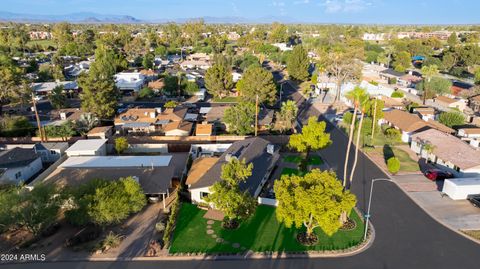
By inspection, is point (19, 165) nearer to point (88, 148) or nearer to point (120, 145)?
point (88, 148)

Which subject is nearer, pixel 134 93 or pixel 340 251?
pixel 340 251

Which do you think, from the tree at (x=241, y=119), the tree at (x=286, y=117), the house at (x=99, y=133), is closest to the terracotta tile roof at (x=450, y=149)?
the tree at (x=286, y=117)

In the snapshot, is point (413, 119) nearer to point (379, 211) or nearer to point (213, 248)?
point (379, 211)

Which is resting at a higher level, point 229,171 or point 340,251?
point 229,171

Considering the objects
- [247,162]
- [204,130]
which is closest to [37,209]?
[247,162]

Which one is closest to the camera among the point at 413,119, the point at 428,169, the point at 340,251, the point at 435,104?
the point at 340,251

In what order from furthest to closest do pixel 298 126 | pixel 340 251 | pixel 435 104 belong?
1. pixel 435 104
2. pixel 298 126
3. pixel 340 251

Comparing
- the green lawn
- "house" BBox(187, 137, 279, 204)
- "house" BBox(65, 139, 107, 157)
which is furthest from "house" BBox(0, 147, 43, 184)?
the green lawn

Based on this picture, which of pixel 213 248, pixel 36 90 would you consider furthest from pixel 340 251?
pixel 36 90
